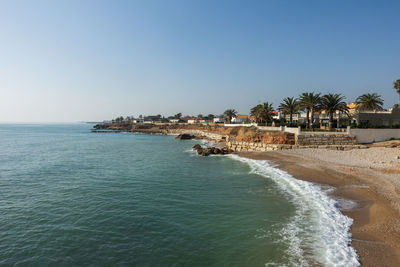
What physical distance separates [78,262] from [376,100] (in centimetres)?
6603

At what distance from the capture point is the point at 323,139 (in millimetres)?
39531

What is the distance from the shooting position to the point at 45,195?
61.0ft

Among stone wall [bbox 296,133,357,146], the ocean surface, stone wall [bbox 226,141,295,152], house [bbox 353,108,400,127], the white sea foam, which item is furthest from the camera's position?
house [bbox 353,108,400,127]

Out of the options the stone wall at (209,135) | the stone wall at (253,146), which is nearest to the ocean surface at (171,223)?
the stone wall at (253,146)

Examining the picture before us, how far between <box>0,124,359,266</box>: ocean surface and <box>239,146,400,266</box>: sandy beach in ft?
2.75

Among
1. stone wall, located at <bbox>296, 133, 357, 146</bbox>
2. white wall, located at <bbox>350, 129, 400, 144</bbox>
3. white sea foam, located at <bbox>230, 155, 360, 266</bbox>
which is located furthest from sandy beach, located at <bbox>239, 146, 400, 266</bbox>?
stone wall, located at <bbox>296, 133, 357, 146</bbox>

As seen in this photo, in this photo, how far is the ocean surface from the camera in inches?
390

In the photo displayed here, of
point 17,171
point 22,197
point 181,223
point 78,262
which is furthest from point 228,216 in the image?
point 17,171

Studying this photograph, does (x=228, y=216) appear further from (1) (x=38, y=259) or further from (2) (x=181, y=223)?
(1) (x=38, y=259)

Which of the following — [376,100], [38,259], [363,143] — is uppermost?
[376,100]

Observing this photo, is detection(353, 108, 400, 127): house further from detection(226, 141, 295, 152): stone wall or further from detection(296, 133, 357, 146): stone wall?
detection(226, 141, 295, 152): stone wall

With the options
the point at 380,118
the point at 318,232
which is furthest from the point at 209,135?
the point at 318,232

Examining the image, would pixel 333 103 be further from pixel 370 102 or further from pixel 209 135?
pixel 209 135

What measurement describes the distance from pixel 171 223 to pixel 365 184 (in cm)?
1707
